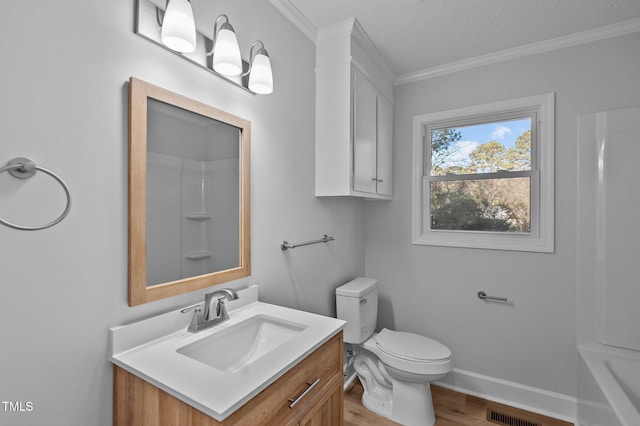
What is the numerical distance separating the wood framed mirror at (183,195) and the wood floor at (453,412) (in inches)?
51.4

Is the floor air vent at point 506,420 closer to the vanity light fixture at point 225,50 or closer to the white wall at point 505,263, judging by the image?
the white wall at point 505,263

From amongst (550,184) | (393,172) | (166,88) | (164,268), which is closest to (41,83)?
(166,88)

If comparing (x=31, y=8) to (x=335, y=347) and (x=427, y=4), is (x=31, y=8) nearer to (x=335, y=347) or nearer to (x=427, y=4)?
(x=335, y=347)

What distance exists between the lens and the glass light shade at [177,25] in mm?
982

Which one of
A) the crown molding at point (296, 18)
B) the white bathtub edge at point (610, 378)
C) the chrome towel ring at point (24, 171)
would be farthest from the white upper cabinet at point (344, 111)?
the white bathtub edge at point (610, 378)

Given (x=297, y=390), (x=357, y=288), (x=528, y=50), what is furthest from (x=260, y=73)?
(x=528, y=50)

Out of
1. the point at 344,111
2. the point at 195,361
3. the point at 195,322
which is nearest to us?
the point at 195,361

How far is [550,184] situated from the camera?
80.2 inches

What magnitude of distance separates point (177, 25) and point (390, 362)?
200cm

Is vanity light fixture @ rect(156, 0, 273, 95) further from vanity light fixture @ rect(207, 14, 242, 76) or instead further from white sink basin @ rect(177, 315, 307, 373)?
white sink basin @ rect(177, 315, 307, 373)

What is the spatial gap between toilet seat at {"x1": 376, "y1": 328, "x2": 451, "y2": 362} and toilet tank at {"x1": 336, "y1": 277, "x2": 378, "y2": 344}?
124mm

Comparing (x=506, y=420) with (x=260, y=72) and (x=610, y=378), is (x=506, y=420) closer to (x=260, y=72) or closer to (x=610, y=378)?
(x=610, y=378)

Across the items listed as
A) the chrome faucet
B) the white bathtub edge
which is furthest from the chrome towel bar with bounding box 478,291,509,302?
the chrome faucet

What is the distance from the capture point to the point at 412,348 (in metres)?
1.93
